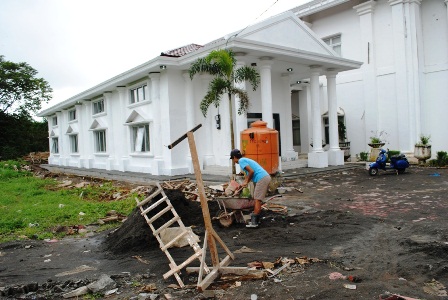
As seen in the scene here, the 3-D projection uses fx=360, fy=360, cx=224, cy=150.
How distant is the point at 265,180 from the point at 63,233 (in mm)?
4506

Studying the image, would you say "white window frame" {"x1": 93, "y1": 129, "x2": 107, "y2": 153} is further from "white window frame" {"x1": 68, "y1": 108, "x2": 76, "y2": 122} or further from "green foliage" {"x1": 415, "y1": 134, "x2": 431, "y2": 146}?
"green foliage" {"x1": 415, "y1": 134, "x2": 431, "y2": 146}

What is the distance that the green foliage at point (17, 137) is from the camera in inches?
1329

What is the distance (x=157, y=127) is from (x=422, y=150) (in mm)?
12105

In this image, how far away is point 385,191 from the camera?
10.2 metres

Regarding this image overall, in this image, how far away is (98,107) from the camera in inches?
805

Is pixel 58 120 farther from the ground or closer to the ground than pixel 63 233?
farther from the ground

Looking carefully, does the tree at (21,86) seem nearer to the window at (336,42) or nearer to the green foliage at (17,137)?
the green foliage at (17,137)

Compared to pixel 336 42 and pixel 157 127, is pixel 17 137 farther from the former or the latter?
pixel 336 42

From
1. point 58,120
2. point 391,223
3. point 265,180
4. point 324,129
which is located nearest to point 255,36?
point 265,180

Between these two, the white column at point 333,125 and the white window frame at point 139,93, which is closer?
the white window frame at point 139,93

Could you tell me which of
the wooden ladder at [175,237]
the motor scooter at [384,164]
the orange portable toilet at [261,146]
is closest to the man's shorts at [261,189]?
the wooden ladder at [175,237]

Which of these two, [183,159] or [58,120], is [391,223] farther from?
[58,120]

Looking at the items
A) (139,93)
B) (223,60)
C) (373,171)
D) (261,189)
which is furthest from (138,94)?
(261,189)

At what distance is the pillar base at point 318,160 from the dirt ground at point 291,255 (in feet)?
20.6
